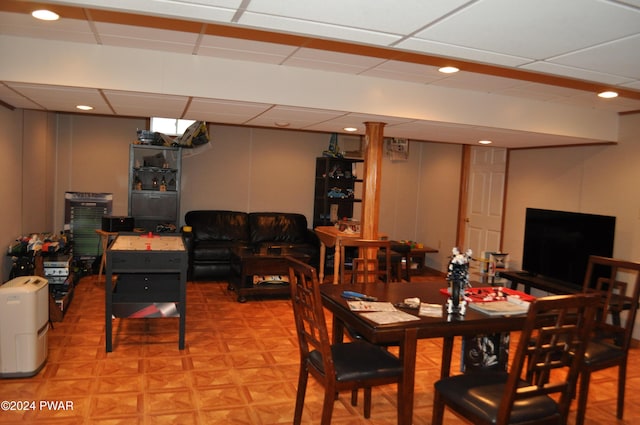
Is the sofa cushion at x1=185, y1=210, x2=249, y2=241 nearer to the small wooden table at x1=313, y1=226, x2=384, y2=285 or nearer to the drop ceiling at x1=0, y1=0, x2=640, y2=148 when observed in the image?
the small wooden table at x1=313, y1=226, x2=384, y2=285

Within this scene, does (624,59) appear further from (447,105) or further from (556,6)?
(447,105)

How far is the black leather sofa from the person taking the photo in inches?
265

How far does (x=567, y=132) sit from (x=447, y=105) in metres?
1.48

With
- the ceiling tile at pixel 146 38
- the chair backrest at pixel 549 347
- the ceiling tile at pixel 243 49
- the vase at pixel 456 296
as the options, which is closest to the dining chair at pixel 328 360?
the vase at pixel 456 296

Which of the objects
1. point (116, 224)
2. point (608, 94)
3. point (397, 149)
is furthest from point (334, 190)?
point (608, 94)

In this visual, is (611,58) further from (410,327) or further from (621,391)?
(621,391)

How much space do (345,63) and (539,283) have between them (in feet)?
11.1

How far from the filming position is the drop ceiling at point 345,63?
6.75ft

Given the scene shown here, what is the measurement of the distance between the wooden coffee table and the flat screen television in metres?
2.77

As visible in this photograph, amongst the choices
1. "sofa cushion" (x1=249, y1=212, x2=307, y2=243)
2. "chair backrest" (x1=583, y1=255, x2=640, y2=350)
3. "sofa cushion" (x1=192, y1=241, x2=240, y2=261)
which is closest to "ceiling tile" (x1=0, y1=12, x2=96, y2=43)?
"sofa cushion" (x1=192, y1=241, x2=240, y2=261)

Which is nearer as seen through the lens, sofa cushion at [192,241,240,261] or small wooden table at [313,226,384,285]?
small wooden table at [313,226,384,285]

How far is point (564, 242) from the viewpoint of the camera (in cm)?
566

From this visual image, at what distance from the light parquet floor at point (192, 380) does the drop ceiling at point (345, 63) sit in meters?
2.10

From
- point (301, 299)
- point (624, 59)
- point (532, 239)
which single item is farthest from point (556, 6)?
point (532, 239)
